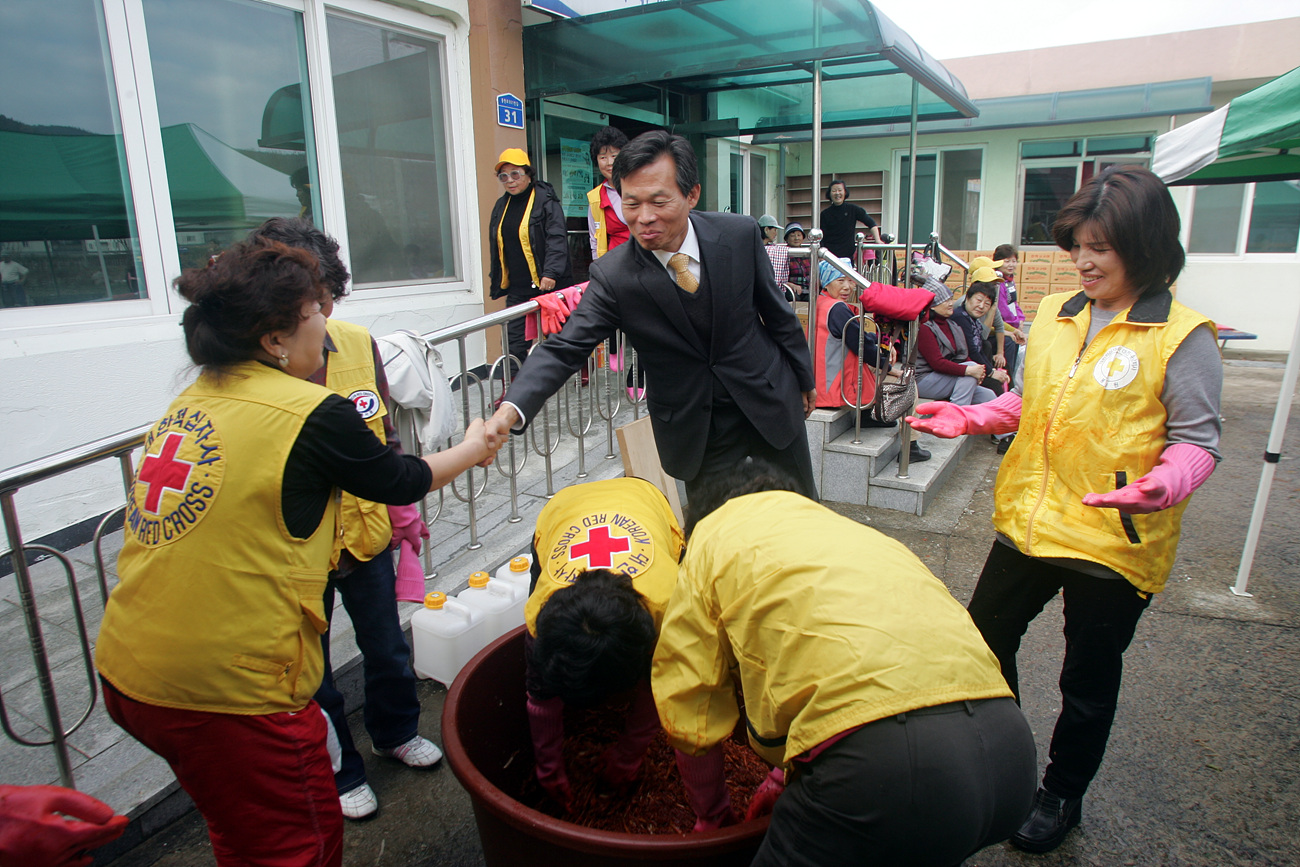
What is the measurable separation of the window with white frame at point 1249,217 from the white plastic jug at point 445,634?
14.0 metres

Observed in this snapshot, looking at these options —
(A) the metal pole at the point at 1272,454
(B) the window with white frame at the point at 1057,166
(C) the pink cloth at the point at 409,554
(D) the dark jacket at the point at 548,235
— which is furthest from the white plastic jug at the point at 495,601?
(B) the window with white frame at the point at 1057,166

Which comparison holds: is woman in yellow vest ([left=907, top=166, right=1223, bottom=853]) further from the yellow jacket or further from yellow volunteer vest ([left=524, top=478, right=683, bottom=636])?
yellow volunteer vest ([left=524, top=478, right=683, bottom=636])

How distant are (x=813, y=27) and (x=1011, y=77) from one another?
1014 cm

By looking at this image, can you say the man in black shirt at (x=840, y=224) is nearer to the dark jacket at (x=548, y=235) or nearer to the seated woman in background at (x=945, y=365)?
the seated woman in background at (x=945, y=365)

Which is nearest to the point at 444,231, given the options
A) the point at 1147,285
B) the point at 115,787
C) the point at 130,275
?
the point at 130,275

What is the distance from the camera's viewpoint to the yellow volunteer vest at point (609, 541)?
192 centimetres

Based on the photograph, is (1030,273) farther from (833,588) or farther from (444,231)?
(833,588)

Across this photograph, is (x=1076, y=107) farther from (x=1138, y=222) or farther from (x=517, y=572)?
(x=517, y=572)

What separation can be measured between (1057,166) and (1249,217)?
314 cm

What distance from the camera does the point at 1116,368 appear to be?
1897 mm

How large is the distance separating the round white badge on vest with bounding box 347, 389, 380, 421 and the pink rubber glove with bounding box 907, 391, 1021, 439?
5.10 ft

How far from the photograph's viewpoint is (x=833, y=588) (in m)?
1.31

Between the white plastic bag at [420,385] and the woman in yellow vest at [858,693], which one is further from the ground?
the white plastic bag at [420,385]

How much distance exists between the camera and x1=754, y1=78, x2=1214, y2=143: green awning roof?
39.7ft
